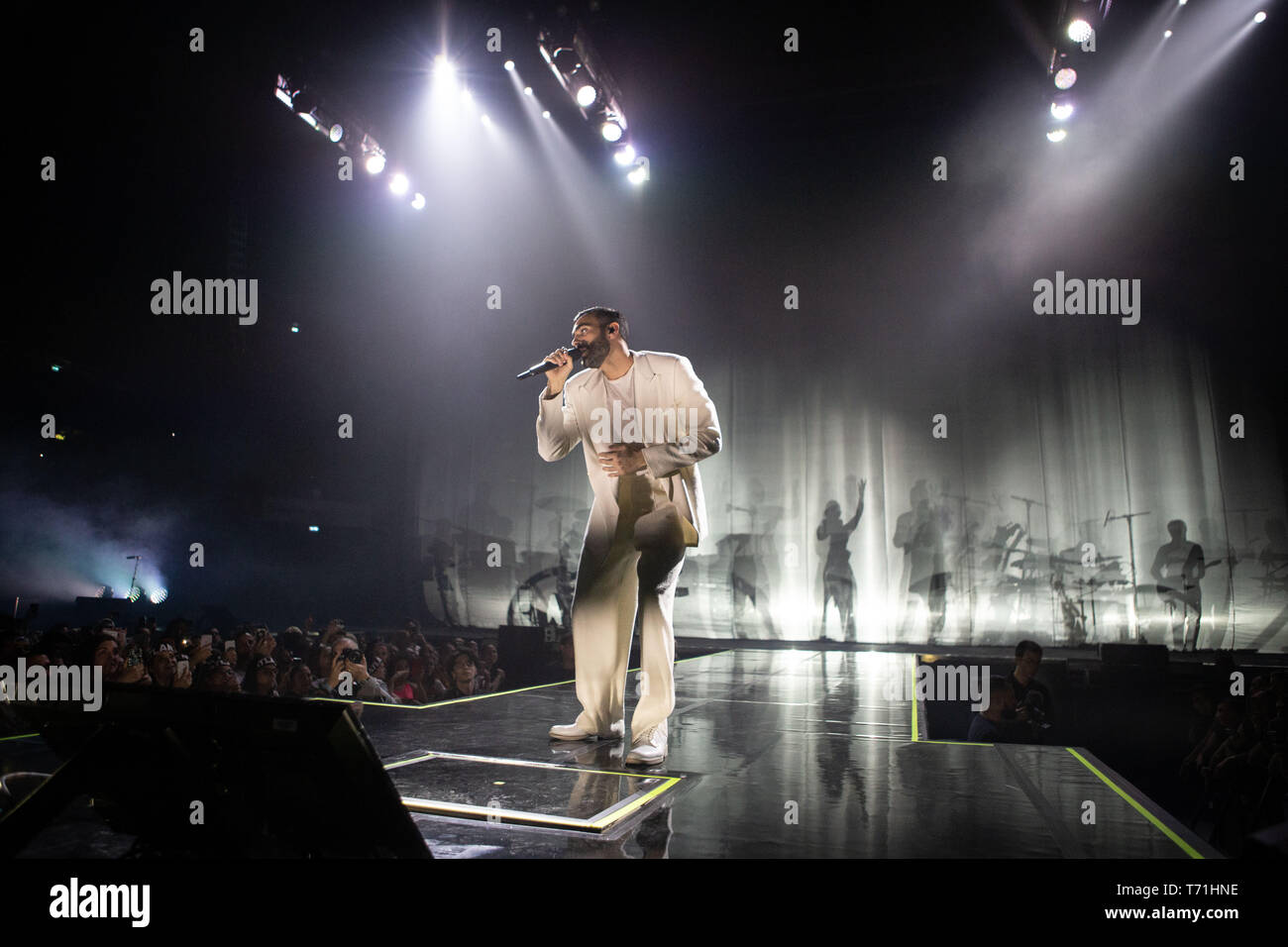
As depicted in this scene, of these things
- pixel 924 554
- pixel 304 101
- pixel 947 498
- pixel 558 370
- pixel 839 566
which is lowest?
pixel 839 566

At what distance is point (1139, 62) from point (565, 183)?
265 inches

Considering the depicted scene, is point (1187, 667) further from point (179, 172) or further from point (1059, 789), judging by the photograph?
point (179, 172)

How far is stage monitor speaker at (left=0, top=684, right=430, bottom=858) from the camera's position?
3.80 ft

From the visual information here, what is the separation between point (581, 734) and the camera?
2.55m

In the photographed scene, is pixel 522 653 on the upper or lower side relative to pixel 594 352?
lower

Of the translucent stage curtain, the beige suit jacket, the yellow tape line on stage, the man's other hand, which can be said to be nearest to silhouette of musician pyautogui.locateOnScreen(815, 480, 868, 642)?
the translucent stage curtain

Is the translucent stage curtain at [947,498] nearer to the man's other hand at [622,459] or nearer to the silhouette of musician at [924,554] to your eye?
the silhouette of musician at [924,554]

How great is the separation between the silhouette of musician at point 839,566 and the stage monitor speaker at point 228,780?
8499 mm

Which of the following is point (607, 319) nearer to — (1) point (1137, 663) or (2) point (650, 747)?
(2) point (650, 747)

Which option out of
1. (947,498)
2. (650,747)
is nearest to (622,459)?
(650,747)

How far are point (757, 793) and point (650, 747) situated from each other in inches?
16.0

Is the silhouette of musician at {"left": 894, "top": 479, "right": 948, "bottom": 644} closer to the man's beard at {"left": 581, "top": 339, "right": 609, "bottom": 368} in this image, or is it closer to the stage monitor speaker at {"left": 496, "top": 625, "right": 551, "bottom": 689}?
the stage monitor speaker at {"left": 496, "top": 625, "right": 551, "bottom": 689}

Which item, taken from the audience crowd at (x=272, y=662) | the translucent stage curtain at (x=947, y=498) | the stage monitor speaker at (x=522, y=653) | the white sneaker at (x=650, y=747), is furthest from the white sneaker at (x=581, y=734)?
the translucent stage curtain at (x=947, y=498)
